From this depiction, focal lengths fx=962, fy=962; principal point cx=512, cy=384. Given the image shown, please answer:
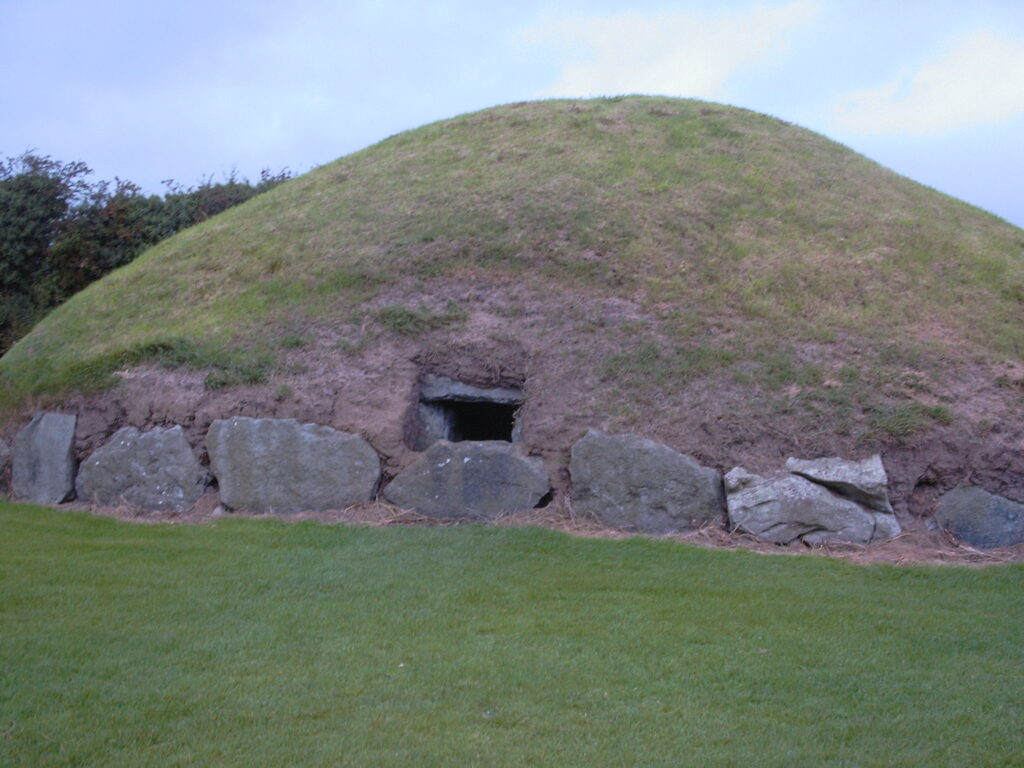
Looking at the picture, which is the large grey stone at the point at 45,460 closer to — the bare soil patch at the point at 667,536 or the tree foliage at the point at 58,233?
the bare soil patch at the point at 667,536

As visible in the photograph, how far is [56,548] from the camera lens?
9.27 meters

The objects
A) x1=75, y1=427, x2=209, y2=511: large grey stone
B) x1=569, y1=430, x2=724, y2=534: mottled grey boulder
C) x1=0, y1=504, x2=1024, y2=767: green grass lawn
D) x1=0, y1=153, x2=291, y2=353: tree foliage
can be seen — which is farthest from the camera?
x1=0, y1=153, x2=291, y2=353: tree foliage

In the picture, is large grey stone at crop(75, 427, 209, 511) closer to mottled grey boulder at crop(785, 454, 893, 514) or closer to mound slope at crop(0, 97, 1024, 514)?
mound slope at crop(0, 97, 1024, 514)

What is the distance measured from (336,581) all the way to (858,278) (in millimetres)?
8245

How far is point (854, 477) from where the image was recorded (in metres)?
9.70

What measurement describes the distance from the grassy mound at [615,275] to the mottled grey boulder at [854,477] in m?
0.61

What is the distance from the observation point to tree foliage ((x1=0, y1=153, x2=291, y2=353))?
777 inches

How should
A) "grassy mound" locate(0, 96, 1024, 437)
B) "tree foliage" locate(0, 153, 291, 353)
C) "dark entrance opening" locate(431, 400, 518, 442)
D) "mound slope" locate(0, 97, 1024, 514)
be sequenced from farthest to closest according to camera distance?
"tree foliage" locate(0, 153, 291, 353) < "dark entrance opening" locate(431, 400, 518, 442) < "grassy mound" locate(0, 96, 1024, 437) < "mound slope" locate(0, 97, 1024, 514)

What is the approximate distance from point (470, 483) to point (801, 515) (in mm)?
3418

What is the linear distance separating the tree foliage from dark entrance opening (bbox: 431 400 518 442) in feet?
35.3

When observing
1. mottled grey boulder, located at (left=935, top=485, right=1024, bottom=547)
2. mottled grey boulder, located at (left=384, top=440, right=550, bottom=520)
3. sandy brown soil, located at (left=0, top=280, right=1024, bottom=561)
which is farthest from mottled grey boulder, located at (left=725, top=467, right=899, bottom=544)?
mottled grey boulder, located at (left=384, top=440, right=550, bottom=520)

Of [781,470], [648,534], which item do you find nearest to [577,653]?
[648,534]

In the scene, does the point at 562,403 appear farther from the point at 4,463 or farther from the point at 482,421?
the point at 4,463

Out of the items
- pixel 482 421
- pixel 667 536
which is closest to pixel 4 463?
pixel 482 421
